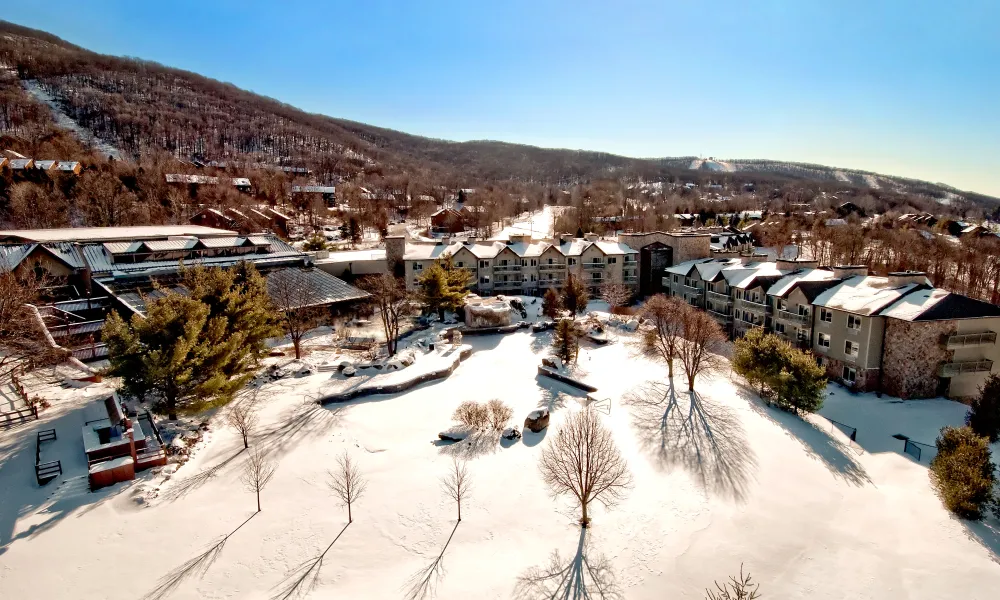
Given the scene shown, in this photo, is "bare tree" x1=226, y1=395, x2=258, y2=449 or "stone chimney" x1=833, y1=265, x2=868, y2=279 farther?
"stone chimney" x1=833, y1=265, x2=868, y2=279

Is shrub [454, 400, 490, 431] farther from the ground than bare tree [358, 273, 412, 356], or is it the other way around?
bare tree [358, 273, 412, 356]

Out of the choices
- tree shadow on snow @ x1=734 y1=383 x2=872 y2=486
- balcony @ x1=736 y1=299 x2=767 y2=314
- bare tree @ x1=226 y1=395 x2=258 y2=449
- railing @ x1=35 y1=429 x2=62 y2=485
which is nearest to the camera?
railing @ x1=35 y1=429 x2=62 y2=485

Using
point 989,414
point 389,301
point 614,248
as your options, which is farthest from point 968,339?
point 389,301

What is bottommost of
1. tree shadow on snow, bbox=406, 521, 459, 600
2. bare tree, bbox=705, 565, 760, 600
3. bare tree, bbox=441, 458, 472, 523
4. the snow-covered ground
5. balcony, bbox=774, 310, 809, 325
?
bare tree, bbox=705, 565, 760, 600

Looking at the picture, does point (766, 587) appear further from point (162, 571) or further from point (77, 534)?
point (77, 534)

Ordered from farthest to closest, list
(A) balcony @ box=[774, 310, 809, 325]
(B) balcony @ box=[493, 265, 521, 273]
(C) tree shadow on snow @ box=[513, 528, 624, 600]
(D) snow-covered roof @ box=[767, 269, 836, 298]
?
(B) balcony @ box=[493, 265, 521, 273] < (D) snow-covered roof @ box=[767, 269, 836, 298] < (A) balcony @ box=[774, 310, 809, 325] < (C) tree shadow on snow @ box=[513, 528, 624, 600]

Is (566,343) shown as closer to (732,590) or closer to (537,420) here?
(537,420)

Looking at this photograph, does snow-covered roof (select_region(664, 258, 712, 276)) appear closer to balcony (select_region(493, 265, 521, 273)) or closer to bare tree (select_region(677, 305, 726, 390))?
bare tree (select_region(677, 305, 726, 390))

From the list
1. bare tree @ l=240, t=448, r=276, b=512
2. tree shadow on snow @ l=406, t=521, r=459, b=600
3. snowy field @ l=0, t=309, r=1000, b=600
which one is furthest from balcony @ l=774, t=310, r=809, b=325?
bare tree @ l=240, t=448, r=276, b=512
